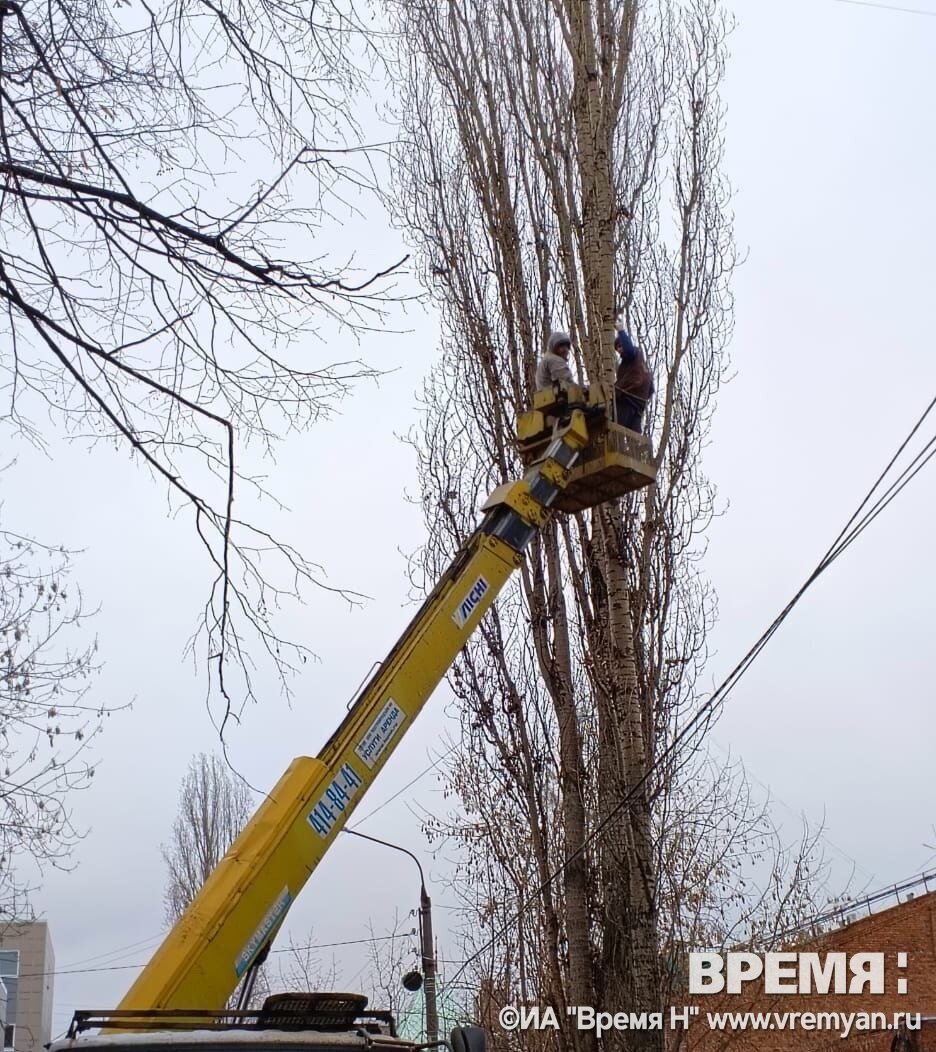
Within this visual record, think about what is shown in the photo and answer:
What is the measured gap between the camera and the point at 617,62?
11.4m

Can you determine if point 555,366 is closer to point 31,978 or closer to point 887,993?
point 887,993

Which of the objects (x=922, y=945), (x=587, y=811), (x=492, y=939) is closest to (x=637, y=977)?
(x=587, y=811)

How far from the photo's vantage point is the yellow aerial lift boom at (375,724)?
531cm

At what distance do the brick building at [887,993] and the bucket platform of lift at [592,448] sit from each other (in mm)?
10786

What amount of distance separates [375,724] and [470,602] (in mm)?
920

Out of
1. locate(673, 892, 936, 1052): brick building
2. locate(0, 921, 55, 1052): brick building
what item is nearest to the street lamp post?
locate(673, 892, 936, 1052): brick building

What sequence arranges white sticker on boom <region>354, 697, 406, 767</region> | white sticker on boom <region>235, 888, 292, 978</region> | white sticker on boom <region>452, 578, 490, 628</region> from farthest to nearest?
white sticker on boom <region>452, 578, 490, 628</region>
white sticker on boom <region>354, 697, 406, 767</region>
white sticker on boom <region>235, 888, 292, 978</region>

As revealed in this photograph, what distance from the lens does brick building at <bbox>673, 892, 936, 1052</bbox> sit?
16.5 m

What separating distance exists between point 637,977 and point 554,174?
22.9 ft

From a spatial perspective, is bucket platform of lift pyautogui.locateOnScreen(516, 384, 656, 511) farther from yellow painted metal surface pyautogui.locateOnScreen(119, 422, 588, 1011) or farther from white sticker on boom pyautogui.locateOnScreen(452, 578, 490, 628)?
white sticker on boom pyautogui.locateOnScreen(452, 578, 490, 628)

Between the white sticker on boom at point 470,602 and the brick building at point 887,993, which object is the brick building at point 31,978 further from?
the white sticker on boom at point 470,602

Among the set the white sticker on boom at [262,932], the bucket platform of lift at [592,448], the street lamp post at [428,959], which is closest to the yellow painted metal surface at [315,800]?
the white sticker on boom at [262,932]

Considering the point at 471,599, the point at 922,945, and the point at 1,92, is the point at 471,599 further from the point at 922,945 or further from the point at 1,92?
the point at 922,945

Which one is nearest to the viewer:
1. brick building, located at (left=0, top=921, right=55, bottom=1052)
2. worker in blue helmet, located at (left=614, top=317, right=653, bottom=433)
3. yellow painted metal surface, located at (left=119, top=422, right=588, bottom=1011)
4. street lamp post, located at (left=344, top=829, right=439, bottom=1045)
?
yellow painted metal surface, located at (left=119, top=422, right=588, bottom=1011)
